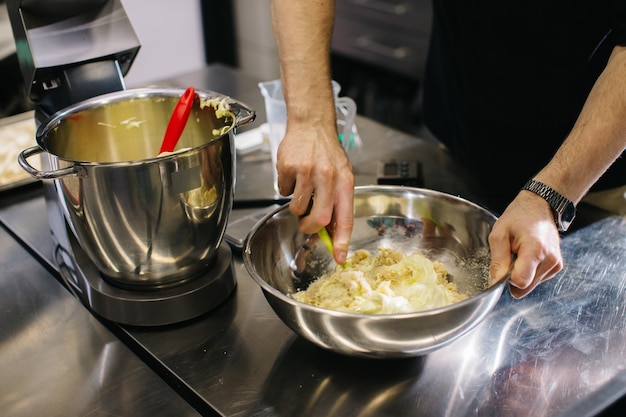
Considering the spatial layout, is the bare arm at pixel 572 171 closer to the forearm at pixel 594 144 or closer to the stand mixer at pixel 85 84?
the forearm at pixel 594 144

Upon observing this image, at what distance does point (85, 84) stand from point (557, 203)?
0.86 m

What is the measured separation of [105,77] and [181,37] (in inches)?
112

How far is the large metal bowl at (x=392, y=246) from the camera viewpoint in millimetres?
852

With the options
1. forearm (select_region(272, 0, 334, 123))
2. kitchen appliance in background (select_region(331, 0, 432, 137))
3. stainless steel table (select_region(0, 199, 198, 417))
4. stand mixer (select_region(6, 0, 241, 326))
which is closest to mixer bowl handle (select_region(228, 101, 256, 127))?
forearm (select_region(272, 0, 334, 123))

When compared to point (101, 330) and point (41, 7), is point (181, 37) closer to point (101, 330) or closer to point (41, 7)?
point (41, 7)

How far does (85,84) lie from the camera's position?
122 centimetres

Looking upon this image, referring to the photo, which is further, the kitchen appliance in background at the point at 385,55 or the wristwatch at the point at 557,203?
the kitchen appliance in background at the point at 385,55

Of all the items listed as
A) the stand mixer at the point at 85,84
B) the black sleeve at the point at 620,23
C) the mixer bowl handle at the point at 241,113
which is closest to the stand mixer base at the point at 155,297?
the stand mixer at the point at 85,84

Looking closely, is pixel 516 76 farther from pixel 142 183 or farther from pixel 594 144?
pixel 142 183

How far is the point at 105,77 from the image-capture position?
4.07 feet

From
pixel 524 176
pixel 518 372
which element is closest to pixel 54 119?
pixel 518 372

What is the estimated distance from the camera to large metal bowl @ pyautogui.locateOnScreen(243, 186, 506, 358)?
0.85 meters

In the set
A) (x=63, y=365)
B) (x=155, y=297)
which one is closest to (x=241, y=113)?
(x=155, y=297)

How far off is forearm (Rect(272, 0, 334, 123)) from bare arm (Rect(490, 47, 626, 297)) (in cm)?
38
